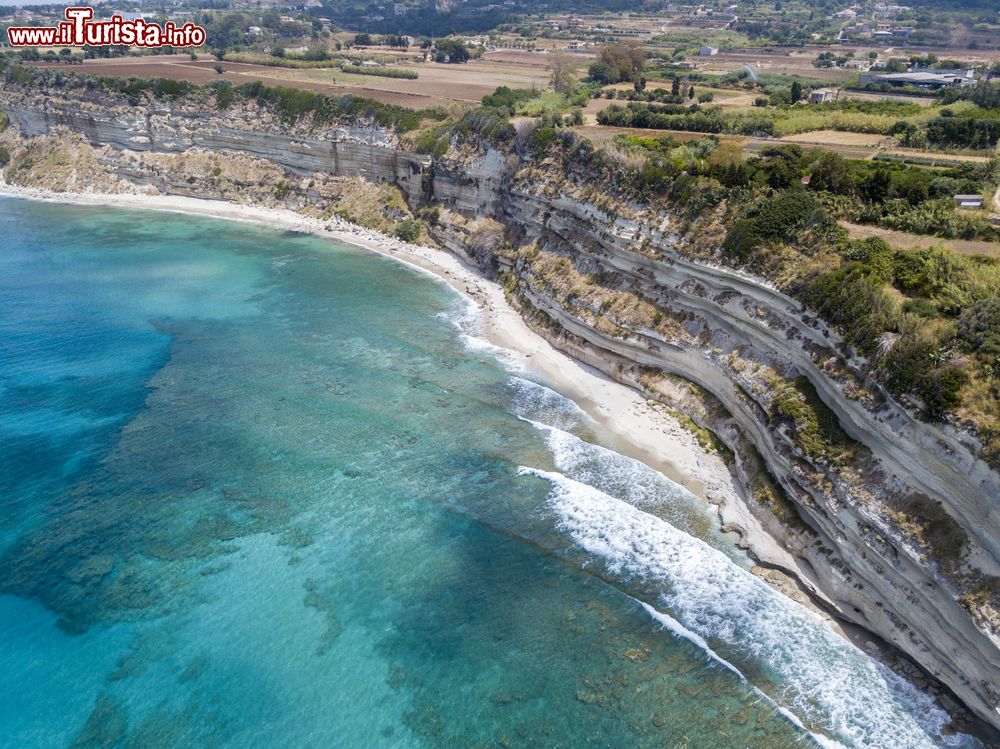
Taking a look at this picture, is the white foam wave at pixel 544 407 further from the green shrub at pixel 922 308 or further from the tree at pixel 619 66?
the tree at pixel 619 66

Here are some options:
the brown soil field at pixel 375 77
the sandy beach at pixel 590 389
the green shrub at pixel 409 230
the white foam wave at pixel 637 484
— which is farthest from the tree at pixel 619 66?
the white foam wave at pixel 637 484

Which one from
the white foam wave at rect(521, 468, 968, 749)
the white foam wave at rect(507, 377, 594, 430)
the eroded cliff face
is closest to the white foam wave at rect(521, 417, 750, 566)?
the white foam wave at rect(521, 468, 968, 749)

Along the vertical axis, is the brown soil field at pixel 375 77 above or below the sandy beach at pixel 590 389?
above

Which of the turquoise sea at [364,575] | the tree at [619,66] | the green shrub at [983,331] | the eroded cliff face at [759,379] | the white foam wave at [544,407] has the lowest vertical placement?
the turquoise sea at [364,575]

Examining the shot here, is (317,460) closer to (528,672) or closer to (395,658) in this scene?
(395,658)

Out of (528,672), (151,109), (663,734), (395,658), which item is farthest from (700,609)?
(151,109)

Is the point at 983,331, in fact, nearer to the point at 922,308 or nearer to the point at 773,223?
the point at 922,308
